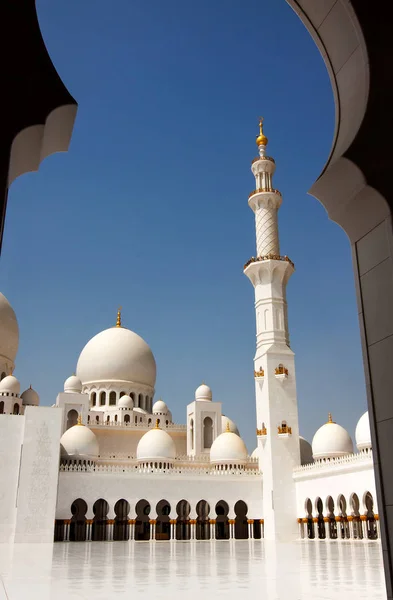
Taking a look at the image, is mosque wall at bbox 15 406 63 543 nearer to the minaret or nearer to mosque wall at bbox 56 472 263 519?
mosque wall at bbox 56 472 263 519

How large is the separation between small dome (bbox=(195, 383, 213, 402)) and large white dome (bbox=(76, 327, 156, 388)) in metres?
2.56

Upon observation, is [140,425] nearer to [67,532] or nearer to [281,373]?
[67,532]

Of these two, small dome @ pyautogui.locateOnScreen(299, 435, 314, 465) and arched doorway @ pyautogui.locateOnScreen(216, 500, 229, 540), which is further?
small dome @ pyautogui.locateOnScreen(299, 435, 314, 465)

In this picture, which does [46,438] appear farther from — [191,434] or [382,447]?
[382,447]

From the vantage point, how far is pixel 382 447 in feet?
10.3

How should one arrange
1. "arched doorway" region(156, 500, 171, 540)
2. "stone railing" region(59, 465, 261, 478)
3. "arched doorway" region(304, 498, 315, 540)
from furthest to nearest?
1. "arched doorway" region(156, 500, 171, 540)
2. "stone railing" region(59, 465, 261, 478)
3. "arched doorway" region(304, 498, 315, 540)

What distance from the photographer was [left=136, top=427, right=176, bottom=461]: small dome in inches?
904

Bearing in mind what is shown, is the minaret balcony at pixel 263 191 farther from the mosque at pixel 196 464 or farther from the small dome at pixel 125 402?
the small dome at pixel 125 402

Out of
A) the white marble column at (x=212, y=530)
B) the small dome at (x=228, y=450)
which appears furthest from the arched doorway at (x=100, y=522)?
the small dome at (x=228, y=450)

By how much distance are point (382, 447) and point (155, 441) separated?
20.7 metres

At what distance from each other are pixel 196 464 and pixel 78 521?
490cm

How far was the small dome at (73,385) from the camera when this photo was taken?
2630 cm

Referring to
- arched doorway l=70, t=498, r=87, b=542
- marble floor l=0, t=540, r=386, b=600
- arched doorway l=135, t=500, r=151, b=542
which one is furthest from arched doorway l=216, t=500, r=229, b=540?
marble floor l=0, t=540, r=386, b=600

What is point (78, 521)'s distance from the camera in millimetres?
23250
